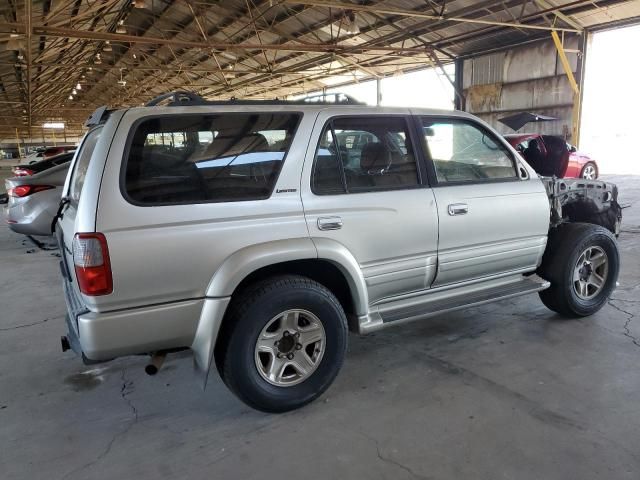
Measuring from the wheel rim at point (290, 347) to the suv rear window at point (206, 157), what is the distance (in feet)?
2.46

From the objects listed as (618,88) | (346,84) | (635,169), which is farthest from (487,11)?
(346,84)

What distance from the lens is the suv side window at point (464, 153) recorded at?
134 inches

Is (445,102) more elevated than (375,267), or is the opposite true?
(445,102)

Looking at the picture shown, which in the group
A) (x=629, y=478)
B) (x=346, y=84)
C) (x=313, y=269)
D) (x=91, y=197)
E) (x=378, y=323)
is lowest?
(x=629, y=478)

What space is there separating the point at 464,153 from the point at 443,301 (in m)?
1.13

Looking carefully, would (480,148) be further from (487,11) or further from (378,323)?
(487,11)

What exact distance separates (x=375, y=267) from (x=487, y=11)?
530 inches

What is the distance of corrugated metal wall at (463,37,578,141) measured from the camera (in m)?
14.9

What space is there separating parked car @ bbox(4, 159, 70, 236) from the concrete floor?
3201mm

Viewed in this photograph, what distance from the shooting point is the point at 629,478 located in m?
2.22

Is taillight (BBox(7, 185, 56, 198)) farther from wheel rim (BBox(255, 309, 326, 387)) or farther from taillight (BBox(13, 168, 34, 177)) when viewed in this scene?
wheel rim (BBox(255, 309, 326, 387))

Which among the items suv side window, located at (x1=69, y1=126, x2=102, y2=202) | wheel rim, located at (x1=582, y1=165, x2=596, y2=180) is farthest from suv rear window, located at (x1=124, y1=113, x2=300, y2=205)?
wheel rim, located at (x1=582, y1=165, x2=596, y2=180)

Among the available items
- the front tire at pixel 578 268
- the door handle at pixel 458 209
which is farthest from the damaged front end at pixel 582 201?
the door handle at pixel 458 209

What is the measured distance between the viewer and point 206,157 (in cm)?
262
